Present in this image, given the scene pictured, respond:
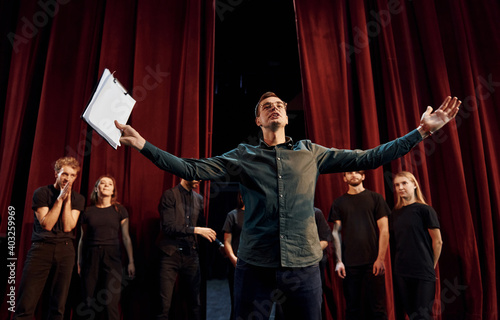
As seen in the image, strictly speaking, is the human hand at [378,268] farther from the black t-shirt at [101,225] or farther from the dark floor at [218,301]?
the black t-shirt at [101,225]

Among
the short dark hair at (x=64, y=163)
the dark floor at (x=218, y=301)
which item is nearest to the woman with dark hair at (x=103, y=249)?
the short dark hair at (x=64, y=163)

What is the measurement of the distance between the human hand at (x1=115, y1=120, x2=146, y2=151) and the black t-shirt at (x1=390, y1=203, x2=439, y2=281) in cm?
209

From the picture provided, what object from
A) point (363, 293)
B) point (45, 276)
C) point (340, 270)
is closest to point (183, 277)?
point (45, 276)

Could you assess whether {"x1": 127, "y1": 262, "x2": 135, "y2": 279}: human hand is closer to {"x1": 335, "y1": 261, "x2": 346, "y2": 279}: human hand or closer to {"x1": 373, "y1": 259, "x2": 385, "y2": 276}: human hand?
{"x1": 335, "y1": 261, "x2": 346, "y2": 279}: human hand

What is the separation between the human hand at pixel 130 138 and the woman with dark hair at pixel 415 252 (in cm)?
210

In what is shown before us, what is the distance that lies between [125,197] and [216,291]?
2585 millimetres

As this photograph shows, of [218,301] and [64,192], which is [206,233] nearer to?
[64,192]

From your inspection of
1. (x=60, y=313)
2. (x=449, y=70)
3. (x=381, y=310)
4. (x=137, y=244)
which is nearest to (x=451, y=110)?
(x=381, y=310)

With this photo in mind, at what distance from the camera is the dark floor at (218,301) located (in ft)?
10.5

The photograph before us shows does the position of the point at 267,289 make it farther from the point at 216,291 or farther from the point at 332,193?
the point at 216,291

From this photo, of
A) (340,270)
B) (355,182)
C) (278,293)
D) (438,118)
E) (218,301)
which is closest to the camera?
(278,293)

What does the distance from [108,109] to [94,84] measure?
7.36ft

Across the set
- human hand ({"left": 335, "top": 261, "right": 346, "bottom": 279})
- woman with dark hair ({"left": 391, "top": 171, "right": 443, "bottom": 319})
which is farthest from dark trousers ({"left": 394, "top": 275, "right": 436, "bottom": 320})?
human hand ({"left": 335, "top": 261, "right": 346, "bottom": 279})

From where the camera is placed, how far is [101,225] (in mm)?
2496
